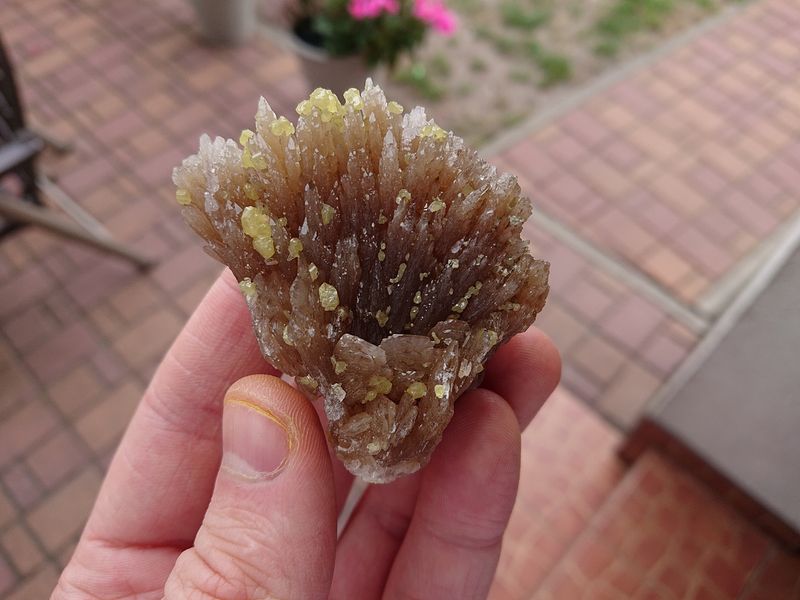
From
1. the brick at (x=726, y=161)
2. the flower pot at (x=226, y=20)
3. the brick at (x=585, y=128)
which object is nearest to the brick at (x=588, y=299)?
the brick at (x=585, y=128)

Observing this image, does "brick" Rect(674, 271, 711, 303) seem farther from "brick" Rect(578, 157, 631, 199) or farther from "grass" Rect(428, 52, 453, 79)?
"grass" Rect(428, 52, 453, 79)

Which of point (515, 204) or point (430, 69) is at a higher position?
point (515, 204)

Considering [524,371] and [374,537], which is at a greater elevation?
[524,371]

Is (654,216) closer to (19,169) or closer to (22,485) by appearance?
(19,169)

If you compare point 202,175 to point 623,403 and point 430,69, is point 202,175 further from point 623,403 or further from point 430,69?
point 430,69

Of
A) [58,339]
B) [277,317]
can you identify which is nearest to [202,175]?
[277,317]

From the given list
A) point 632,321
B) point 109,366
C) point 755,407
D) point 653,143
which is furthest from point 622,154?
point 109,366

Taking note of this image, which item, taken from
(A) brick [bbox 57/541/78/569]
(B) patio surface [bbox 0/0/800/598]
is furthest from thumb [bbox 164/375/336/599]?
(A) brick [bbox 57/541/78/569]
